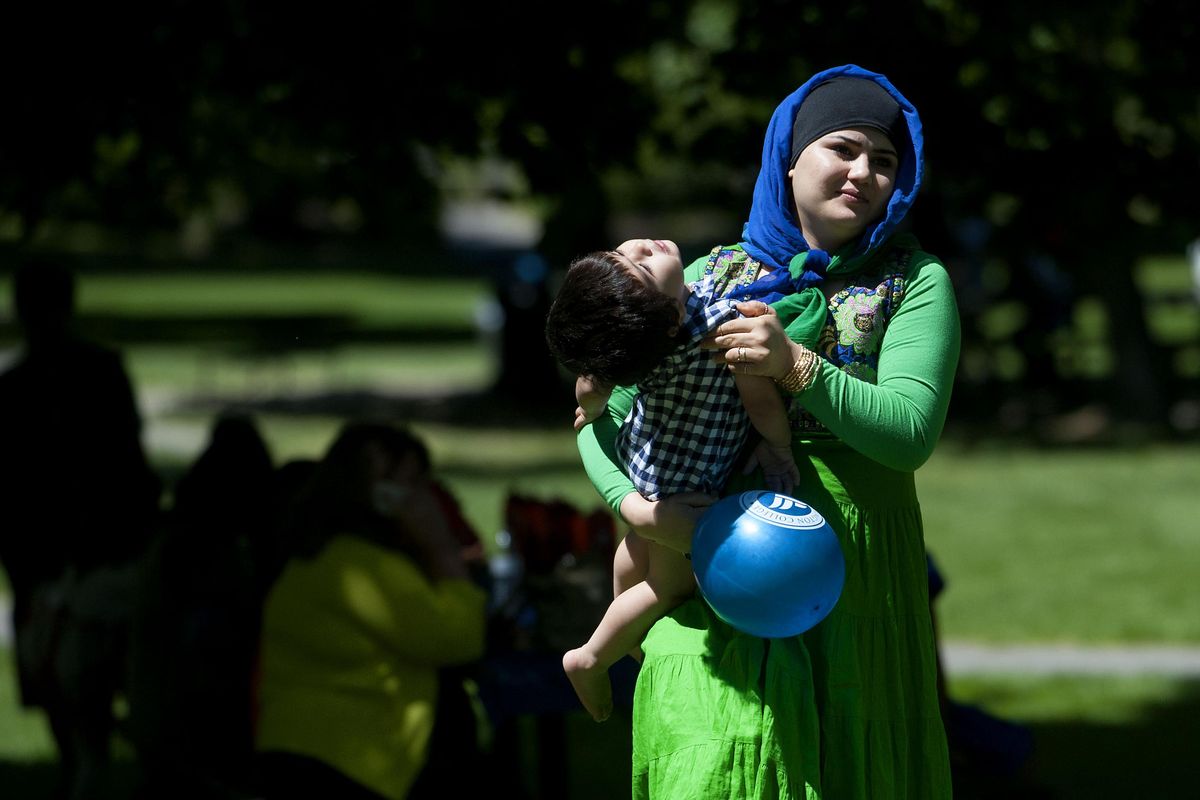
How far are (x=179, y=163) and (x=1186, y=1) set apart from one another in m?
4.28

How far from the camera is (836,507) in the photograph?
308 centimetres

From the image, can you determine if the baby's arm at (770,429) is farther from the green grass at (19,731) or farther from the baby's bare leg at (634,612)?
the green grass at (19,731)

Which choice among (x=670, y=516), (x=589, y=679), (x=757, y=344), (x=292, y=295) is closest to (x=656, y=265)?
(x=757, y=344)

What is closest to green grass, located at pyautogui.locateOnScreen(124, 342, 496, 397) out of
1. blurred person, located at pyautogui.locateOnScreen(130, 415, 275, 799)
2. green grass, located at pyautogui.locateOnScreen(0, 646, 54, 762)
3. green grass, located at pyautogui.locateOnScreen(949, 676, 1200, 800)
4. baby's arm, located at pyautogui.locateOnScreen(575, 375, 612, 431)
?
green grass, located at pyautogui.locateOnScreen(0, 646, 54, 762)

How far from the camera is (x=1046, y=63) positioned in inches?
281

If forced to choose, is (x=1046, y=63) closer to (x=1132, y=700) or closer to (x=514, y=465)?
(x=1132, y=700)

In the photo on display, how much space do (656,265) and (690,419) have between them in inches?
11.9

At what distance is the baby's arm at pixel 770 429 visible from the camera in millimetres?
2914

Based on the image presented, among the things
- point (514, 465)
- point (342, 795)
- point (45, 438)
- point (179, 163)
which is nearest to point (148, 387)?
point (514, 465)

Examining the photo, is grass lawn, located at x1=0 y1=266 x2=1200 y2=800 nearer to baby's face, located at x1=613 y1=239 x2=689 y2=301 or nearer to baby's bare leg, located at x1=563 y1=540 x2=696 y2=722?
baby's bare leg, located at x1=563 y1=540 x2=696 y2=722

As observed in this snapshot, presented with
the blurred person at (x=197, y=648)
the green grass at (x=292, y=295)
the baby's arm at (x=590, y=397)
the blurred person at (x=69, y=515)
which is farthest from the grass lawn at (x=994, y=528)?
the green grass at (x=292, y=295)

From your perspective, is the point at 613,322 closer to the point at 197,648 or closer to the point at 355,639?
the point at 355,639

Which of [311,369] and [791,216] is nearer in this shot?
[791,216]

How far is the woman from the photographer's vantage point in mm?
2975
